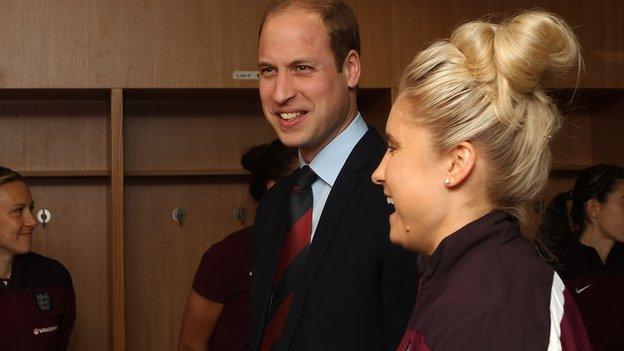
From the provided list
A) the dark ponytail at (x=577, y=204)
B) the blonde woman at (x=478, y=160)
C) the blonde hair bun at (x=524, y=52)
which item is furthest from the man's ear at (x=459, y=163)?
the dark ponytail at (x=577, y=204)

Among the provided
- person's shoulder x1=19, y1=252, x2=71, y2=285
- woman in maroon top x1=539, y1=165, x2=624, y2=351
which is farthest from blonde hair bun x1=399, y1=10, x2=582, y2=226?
person's shoulder x1=19, y1=252, x2=71, y2=285

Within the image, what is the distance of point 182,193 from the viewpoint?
14.1 ft

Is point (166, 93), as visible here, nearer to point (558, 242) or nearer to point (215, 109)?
point (215, 109)

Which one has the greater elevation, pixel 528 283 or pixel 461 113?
pixel 461 113

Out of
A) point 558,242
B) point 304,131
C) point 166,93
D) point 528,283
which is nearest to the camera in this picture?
point 528,283

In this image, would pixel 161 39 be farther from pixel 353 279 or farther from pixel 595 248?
pixel 353 279

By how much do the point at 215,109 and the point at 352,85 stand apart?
2492 mm

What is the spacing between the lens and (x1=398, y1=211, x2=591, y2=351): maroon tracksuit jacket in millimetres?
1045

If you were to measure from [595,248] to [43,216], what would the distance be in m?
2.49

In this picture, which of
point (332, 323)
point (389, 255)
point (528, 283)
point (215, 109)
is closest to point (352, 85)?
point (389, 255)

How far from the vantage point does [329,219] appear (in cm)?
176

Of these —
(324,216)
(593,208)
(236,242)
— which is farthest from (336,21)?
(593,208)

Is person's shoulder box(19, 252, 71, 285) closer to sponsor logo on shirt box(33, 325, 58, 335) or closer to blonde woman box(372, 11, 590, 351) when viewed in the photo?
sponsor logo on shirt box(33, 325, 58, 335)

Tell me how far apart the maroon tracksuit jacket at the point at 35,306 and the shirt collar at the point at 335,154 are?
5.92 feet
